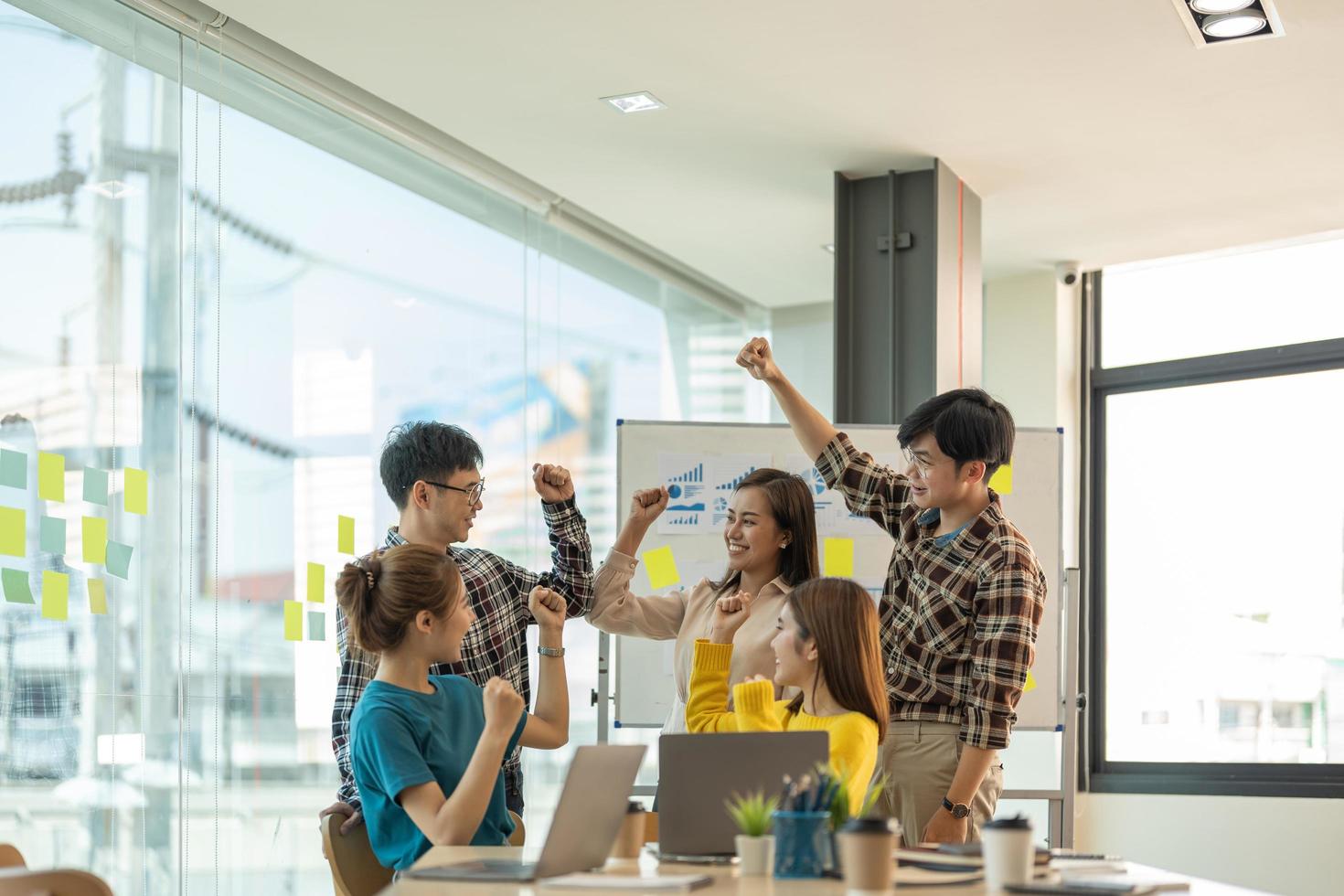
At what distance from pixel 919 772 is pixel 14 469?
2.18 meters

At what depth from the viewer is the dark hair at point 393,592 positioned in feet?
7.73

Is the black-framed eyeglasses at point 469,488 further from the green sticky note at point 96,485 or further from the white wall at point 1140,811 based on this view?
the white wall at point 1140,811

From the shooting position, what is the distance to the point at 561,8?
3672 mm

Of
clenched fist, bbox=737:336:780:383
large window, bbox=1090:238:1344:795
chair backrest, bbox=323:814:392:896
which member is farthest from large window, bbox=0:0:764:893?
large window, bbox=1090:238:1344:795

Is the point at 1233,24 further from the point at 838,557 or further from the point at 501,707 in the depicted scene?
the point at 501,707

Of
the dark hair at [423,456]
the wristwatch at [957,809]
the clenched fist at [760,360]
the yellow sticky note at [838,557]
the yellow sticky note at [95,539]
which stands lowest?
the wristwatch at [957,809]

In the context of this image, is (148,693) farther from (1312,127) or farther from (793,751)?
(1312,127)

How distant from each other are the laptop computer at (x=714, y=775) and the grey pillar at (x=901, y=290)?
2929 millimetres

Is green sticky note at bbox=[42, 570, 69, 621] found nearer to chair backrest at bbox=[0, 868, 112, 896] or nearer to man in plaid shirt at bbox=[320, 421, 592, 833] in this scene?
man in plaid shirt at bbox=[320, 421, 592, 833]

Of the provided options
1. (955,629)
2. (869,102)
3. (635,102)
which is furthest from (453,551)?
(869,102)

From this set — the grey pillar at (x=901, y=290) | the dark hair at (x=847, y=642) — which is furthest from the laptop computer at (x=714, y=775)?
the grey pillar at (x=901, y=290)

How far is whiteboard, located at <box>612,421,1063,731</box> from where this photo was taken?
4.34m

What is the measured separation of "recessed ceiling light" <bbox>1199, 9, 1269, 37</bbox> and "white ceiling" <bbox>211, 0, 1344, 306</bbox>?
0.22 ft

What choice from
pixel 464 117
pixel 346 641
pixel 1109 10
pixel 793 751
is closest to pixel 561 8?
pixel 464 117
